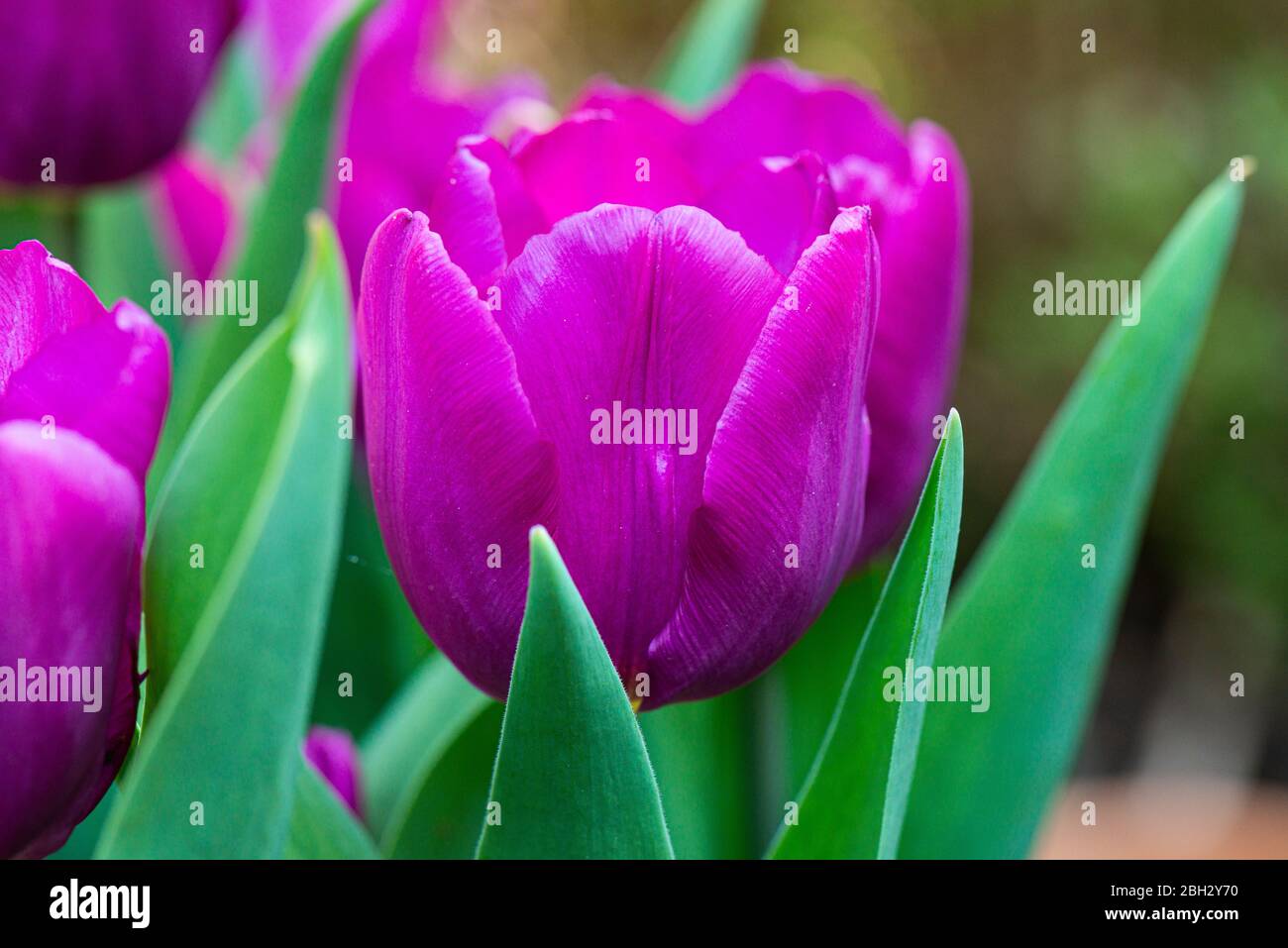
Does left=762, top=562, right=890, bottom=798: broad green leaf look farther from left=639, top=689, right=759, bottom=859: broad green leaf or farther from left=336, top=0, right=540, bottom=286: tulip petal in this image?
left=336, top=0, right=540, bottom=286: tulip petal

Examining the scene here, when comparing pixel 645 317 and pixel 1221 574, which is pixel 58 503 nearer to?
pixel 645 317

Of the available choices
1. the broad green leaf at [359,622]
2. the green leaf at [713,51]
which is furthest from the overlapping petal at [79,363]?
the green leaf at [713,51]

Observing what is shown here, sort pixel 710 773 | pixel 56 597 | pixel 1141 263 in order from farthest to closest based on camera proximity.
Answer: pixel 1141 263
pixel 710 773
pixel 56 597

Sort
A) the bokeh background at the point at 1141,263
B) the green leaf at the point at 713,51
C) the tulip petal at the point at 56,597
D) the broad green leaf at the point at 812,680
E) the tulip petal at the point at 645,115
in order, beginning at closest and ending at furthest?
the tulip petal at the point at 56,597
the tulip petal at the point at 645,115
the broad green leaf at the point at 812,680
the green leaf at the point at 713,51
the bokeh background at the point at 1141,263

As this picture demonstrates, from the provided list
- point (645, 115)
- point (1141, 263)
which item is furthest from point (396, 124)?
point (1141, 263)

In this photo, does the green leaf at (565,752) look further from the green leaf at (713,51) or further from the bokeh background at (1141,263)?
the bokeh background at (1141,263)

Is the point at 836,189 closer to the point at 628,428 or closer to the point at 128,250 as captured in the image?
the point at 628,428

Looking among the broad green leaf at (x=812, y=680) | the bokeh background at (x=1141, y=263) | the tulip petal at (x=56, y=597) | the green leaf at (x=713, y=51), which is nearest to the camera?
the tulip petal at (x=56, y=597)

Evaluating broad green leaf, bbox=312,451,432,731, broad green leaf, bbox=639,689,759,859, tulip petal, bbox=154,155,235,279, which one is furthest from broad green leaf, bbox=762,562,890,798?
tulip petal, bbox=154,155,235,279
